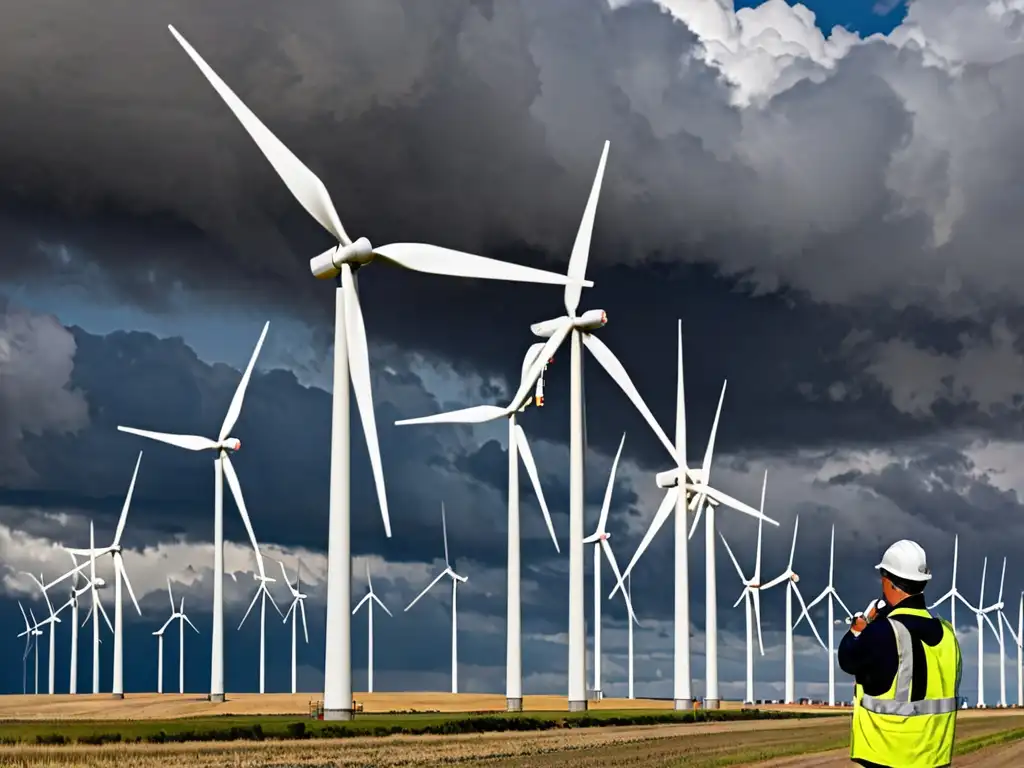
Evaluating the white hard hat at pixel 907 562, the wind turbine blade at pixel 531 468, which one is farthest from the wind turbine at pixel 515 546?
the white hard hat at pixel 907 562

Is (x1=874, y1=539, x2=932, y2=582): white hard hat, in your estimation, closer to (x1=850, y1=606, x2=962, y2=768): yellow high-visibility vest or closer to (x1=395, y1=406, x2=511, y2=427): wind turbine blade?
(x1=850, y1=606, x2=962, y2=768): yellow high-visibility vest

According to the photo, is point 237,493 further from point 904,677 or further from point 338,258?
point 904,677

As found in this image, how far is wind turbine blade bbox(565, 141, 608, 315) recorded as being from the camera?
9038 cm

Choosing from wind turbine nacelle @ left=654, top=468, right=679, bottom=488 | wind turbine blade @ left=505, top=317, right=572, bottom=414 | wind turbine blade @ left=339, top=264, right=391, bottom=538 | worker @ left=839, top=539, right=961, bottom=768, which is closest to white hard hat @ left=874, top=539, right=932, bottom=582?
worker @ left=839, top=539, right=961, bottom=768

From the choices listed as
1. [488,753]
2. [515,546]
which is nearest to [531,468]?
[515,546]

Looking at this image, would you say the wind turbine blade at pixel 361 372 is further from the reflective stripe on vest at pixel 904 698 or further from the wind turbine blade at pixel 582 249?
the reflective stripe on vest at pixel 904 698

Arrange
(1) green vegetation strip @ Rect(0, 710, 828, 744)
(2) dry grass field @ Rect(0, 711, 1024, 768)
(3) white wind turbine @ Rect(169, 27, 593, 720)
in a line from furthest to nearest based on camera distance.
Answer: (3) white wind turbine @ Rect(169, 27, 593, 720) < (1) green vegetation strip @ Rect(0, 710, 828, 744) < (2) dry grass field @ Rect(0, 711, 1024, 768)

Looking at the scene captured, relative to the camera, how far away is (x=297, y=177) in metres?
69.6

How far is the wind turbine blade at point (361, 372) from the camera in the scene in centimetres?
5897

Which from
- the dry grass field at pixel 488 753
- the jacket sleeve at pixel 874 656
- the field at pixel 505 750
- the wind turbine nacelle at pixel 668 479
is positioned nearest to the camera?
the jacket sleeve at pixel 874 656

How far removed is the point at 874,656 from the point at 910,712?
1.87ft

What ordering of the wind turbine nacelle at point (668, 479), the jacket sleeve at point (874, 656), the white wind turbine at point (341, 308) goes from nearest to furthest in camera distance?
the jacket sleeve at point (874, 656) < the white wind turbine at point (341, 308) < the wind turbine nacelle at point (668, 479)

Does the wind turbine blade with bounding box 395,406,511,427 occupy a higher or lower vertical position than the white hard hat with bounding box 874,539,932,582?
higher

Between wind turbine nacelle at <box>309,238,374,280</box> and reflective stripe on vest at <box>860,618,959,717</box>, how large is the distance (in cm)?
5643
